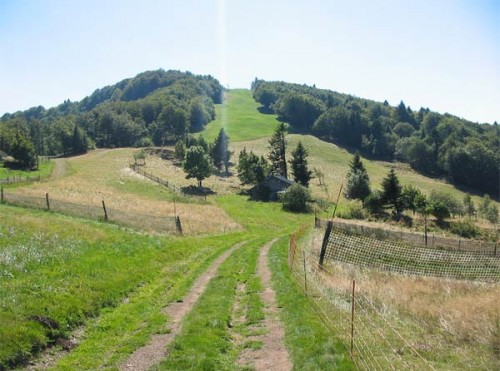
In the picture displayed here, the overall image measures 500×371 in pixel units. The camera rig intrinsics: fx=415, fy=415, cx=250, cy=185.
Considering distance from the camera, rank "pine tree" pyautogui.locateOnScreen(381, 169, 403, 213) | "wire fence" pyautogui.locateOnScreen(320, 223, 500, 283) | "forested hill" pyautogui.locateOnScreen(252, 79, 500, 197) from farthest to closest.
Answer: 1. "forested hill" pyautogui.locateOnScreen(252, 79, 500, 197)
2. "pine tree" pyautogui.locateOnScreen(381, 169, 403, 213)
3. "wire fence" pyautogui.locateOnScreen(320, 223, 500, 283)

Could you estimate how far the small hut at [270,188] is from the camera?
247 ft

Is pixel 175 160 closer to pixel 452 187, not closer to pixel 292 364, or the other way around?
pixel 452 187

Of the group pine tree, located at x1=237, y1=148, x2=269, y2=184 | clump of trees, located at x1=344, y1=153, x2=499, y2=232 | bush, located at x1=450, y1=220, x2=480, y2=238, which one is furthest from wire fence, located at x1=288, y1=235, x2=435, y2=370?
pine tree, located at x1=237, y1=148, x2=269, y2=184

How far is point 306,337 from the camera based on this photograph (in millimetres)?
11617

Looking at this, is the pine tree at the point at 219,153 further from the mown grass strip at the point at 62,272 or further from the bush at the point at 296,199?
the mown grass strip at the point at 62,272

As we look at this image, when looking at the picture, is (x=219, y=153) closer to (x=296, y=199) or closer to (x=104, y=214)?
(x=296, y=199)

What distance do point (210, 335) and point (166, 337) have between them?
1.34 meters

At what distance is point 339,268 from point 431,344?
1320 centimetres

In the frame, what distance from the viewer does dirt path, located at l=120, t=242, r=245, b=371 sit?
10.5m

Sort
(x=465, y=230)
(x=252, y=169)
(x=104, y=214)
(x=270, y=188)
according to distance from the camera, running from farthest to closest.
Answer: (x=252, y=169), (x=270, y=188), (x=465, y=230), (x=104, y=214)

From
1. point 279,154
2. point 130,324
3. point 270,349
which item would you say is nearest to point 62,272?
point 130,324

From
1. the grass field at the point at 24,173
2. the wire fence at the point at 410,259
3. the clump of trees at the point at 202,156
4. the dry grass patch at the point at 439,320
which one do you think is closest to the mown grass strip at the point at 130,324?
the dry grass patch at the point at 439,320

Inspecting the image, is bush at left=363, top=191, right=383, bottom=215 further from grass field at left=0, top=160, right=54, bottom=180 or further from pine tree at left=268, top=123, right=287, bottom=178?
grass field at left=0, top=160, right=54, bottom=180

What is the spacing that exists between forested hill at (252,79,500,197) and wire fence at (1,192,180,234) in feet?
399
